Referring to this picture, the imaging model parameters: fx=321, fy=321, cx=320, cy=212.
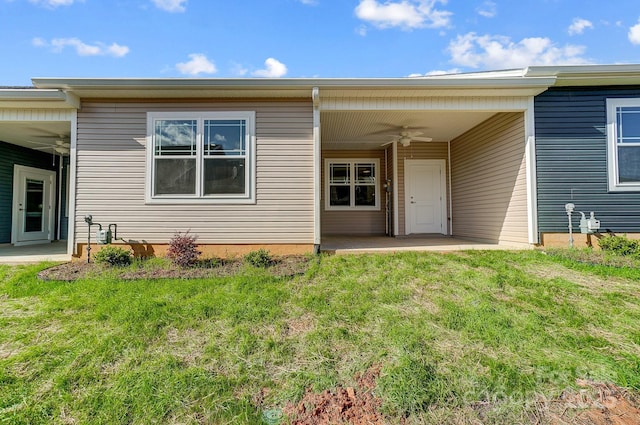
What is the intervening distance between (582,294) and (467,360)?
2080 mm

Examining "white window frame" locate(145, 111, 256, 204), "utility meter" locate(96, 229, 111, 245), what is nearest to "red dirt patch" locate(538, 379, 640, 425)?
"white window frame" locate(145, 111, 256, 204)

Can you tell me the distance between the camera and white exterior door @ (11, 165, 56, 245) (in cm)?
773

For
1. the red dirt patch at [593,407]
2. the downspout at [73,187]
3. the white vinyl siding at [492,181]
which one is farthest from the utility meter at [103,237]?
the white vinyl siding at [492,181]

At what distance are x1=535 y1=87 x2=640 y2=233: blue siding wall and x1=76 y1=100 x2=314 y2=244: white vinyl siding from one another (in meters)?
4.01

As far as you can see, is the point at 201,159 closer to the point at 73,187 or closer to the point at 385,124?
the point at 73,187

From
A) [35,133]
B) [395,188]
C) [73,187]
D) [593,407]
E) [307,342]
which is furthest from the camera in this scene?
[395,188]

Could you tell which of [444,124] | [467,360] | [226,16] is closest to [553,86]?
[444,124]

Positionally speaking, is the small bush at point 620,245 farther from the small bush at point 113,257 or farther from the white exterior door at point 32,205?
the white exterior door at point 32,205

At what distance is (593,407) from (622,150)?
5.35 m

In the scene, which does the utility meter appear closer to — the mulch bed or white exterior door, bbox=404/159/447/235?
the mulch bed

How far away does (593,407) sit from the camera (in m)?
2.04

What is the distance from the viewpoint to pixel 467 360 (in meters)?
2.46

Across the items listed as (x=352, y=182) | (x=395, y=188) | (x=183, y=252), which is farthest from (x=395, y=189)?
(x=183, y=252)

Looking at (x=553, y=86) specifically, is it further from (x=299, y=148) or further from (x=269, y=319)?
(x=269, y=319)
